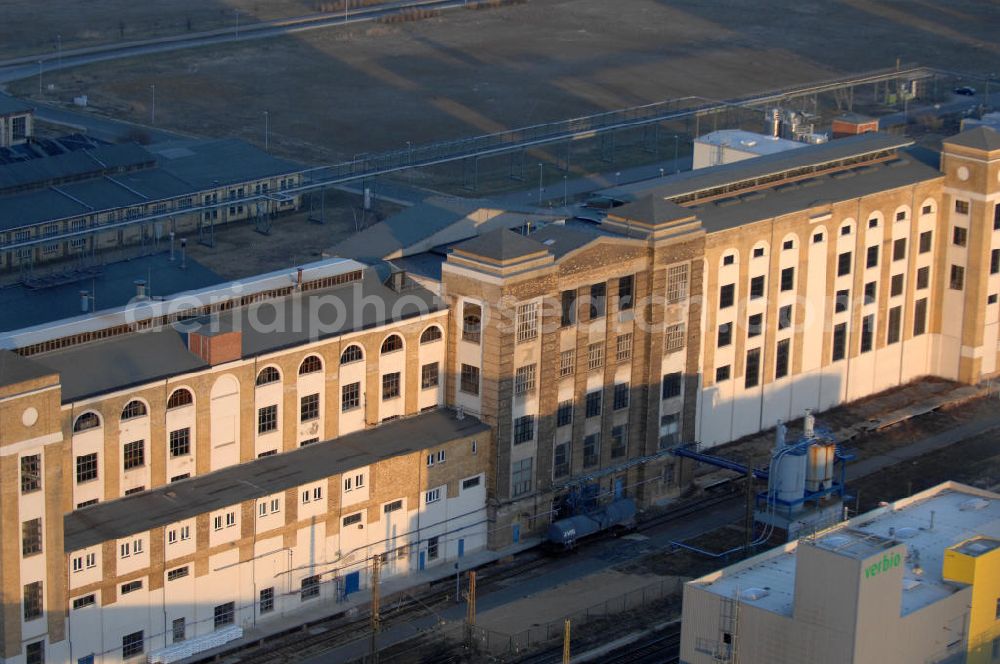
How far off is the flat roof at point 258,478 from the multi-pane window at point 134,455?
1.51 meters

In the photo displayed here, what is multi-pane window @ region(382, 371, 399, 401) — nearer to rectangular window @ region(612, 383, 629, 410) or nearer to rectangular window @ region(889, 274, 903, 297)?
rectangular window @ region(612, 383, 629, 410)

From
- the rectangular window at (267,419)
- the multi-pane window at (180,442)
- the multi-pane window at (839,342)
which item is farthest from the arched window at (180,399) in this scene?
the multi-pane window at (839,342)

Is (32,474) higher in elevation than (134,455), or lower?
higher

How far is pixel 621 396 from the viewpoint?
107938 mm

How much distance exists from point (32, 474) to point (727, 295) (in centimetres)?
4700

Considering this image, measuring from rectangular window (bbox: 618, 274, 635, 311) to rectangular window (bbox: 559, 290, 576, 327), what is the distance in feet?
12.2

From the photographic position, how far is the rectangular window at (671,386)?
361 ft

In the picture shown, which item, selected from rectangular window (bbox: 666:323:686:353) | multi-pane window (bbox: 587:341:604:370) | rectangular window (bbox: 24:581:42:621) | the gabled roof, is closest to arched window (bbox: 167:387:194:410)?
rectangular window (bbox: 24:581:42:621)

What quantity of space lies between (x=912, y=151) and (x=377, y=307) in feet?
153

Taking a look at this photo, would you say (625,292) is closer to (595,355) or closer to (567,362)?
(595,355)

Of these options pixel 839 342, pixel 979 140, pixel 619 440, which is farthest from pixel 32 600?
pixel 979 140

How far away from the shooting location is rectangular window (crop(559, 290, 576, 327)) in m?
103

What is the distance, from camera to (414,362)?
101562mm

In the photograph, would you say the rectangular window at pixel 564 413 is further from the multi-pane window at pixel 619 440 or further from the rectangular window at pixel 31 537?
the rectangular window at pixel 31 537
